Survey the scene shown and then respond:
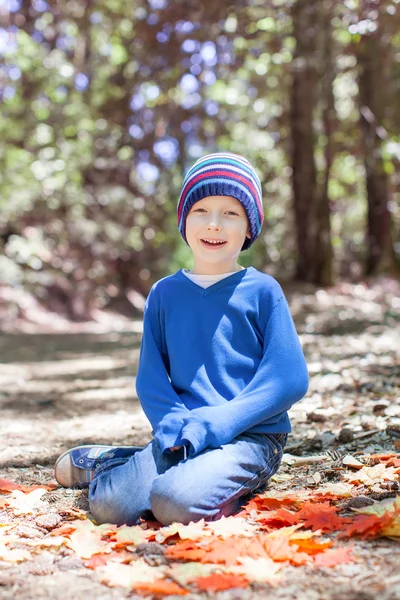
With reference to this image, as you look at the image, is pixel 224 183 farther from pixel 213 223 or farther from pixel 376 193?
pixel 376 193

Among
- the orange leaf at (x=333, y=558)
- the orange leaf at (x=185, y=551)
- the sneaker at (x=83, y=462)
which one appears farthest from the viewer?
the sneaker at (x=83, y=462)

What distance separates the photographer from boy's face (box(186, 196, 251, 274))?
2.66 m

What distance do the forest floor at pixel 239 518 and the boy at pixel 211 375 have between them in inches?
4.5

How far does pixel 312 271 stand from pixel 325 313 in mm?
2899

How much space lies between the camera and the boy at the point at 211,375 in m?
2.41

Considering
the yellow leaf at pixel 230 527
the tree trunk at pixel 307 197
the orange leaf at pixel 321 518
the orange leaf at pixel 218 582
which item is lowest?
Answer: the yellow leaf at pixel 230 527

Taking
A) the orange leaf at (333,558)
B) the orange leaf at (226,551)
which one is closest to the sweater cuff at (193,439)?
the orange leaf at (226,551)

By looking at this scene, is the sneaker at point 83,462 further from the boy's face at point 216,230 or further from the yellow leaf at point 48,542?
the boy's face at point 216,230

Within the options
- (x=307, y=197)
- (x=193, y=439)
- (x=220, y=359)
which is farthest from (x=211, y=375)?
(x=307, y=197)

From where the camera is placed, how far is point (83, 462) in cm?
289

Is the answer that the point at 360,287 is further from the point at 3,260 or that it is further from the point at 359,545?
the point at 359,545

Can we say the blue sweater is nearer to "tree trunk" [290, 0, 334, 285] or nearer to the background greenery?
the background greenery

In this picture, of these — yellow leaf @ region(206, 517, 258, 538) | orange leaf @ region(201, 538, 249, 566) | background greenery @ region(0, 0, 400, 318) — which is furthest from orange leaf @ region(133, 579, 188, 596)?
background greenery @ region(0, 0, 400, 318)

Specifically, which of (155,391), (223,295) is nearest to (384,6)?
(223,295)
